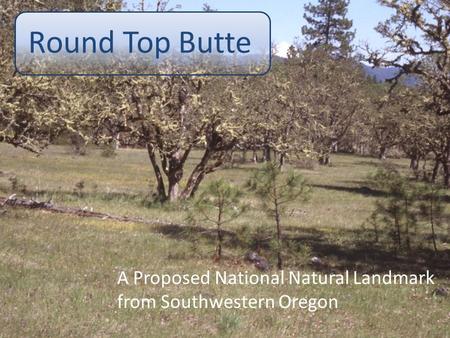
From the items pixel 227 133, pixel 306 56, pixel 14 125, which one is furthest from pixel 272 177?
pixel 306 56

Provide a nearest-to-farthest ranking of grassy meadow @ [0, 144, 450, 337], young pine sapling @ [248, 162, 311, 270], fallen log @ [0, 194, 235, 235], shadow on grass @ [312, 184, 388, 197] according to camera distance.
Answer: grassy meadow @ [0, 144, 450, 337] < young pine sapling @ [248, 162, 311, 270] < fallen log @ [0, 194, 235, 235] < shadow on grass @ [312, 184, 388, 197]

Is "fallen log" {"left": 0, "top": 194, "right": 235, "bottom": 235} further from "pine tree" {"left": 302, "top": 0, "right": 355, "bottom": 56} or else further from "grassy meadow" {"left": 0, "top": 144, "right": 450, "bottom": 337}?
"pine tree" {"left": 302, "top": 0, "right": 355, "bottom": 56}

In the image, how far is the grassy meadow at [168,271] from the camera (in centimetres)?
783

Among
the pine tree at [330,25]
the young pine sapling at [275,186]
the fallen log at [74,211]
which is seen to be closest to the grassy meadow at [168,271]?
the fallen log at [74,211]

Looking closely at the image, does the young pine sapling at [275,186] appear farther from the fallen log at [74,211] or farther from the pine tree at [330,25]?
the pine tree at [330,25]

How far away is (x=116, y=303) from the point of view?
28.8ft

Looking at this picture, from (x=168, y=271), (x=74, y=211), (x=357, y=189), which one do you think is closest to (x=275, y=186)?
(x=168, y=271)

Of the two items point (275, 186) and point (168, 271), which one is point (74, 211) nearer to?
point (168, 271)

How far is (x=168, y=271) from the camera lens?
1204 cm

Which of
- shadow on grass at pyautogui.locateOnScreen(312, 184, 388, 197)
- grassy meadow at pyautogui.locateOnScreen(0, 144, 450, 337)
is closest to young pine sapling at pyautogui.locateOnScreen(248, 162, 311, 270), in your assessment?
grassy meadow at pyautogui.locateOnScreen(0, 144, 450, 337)

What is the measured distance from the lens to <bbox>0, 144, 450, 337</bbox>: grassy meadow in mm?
7832

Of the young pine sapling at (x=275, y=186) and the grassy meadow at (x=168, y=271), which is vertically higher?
the young pine sapling at (x=275, y=186)

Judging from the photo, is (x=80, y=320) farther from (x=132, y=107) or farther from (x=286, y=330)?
(x=132, y=107)

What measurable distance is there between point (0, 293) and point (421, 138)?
4244cm
